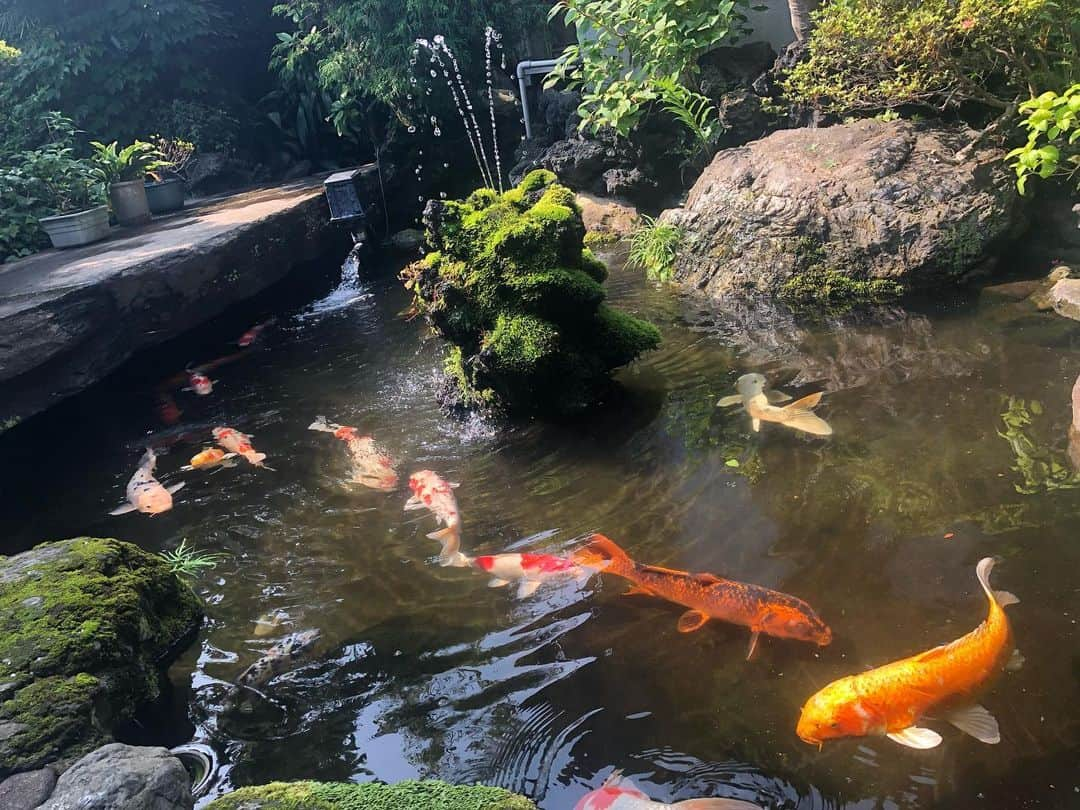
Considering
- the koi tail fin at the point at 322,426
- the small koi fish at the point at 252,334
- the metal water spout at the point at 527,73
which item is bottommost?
the koi tail fin at the point at 322,426

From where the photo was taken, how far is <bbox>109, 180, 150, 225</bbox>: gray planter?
11453 mm

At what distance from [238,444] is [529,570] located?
343cm

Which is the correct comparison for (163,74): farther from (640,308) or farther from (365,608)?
(365,608)

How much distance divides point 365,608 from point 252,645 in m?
0.60

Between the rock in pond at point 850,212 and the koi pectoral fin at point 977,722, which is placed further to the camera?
the rock in pond at point 850,212

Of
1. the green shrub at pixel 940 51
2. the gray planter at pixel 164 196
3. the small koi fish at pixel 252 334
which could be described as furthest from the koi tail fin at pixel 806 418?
the gray planter at pixel 164 196

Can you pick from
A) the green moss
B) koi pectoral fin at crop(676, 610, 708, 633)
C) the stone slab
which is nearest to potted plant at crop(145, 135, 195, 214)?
the stone slab

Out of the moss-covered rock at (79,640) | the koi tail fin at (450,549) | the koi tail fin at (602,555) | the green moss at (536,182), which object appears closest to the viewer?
the moss-covered rock at (79,640)

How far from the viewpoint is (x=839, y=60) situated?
7.31 m

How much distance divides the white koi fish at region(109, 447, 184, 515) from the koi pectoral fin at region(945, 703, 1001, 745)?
203 inches

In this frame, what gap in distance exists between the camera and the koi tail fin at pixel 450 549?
4.38 m

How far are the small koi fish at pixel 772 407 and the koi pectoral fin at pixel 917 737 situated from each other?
7.75 feet

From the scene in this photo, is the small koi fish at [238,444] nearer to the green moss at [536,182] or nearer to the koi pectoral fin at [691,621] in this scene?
the green moss at [536,182]

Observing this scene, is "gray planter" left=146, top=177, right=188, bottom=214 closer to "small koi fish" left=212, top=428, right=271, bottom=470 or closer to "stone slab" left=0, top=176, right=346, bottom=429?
"stone slab" left=0, top=176, right=346, bottom=429
